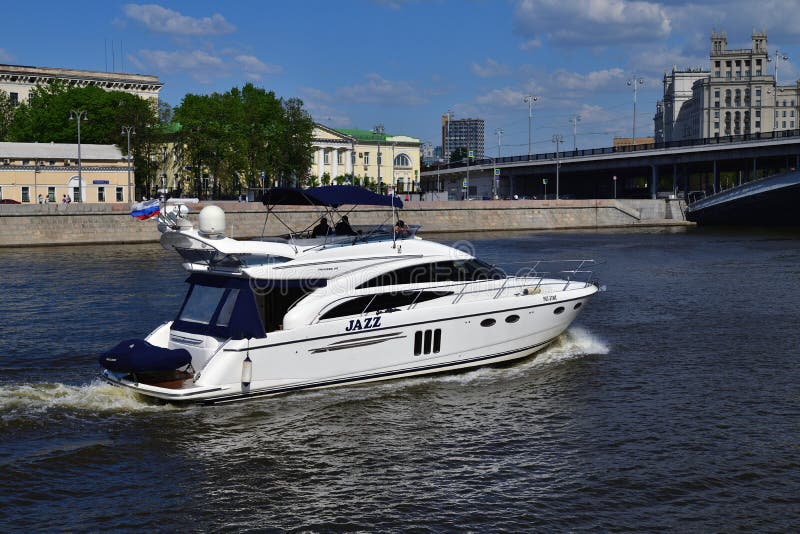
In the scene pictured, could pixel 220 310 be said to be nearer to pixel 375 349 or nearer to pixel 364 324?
pixel 364 324

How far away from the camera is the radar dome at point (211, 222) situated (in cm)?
1752

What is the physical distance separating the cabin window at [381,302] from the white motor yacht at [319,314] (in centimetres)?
3

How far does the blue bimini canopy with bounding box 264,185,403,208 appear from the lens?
802 inches

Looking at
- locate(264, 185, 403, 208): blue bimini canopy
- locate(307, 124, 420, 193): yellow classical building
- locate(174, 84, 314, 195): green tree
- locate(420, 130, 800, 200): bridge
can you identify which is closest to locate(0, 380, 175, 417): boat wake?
locate(264, 185, 403, 208): blue bimini canopy

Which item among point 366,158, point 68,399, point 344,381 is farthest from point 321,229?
point 366,158

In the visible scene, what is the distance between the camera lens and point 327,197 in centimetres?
2045

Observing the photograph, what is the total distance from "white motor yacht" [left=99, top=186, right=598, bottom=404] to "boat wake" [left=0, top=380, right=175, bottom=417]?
2.21 feet

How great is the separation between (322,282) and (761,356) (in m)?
11.3

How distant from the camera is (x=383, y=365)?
60.3 feet

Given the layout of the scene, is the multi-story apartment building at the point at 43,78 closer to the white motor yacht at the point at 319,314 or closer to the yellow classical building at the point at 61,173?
the yellow classical building at the point at 61,173

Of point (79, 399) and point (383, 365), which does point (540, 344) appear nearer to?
point (383, 365)

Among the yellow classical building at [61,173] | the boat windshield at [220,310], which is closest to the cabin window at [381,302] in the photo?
the boat windshield at [220,310]

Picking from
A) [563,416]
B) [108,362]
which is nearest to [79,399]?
[108,362]

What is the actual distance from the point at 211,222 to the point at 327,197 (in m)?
3.67
